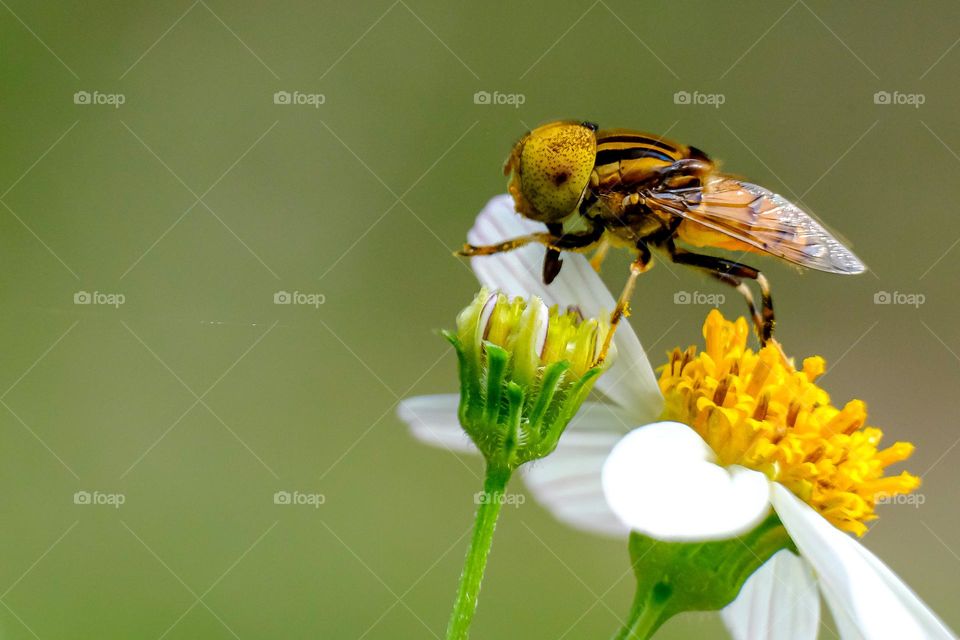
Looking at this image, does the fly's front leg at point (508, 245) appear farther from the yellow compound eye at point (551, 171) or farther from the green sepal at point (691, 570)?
the green sepal at point (691, 570)

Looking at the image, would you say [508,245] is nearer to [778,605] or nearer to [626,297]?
[626,297]

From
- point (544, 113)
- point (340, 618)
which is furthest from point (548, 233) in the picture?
point (544, 113)

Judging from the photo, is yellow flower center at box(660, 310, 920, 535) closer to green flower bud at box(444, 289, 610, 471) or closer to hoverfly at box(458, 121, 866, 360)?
hoverfly at box(458, 121, 866, 360)

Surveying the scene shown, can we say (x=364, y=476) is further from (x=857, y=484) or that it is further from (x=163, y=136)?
(x=857, y=484)

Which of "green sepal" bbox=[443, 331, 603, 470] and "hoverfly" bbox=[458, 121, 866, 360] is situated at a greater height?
"hoverfly" bbox=[458, 121, 866, 360]

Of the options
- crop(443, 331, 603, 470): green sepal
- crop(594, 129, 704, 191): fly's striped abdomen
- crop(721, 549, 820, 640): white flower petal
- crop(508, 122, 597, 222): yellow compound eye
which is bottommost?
crop(721, 549, 820, 640): white flower petal

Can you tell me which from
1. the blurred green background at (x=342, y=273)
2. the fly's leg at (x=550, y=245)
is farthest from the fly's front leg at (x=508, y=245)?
the blurred green background at (x=342, y=273)

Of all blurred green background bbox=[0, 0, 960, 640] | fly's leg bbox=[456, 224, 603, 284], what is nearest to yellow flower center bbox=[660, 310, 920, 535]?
fly's leg bbox=[456, 224, 603, 284]
